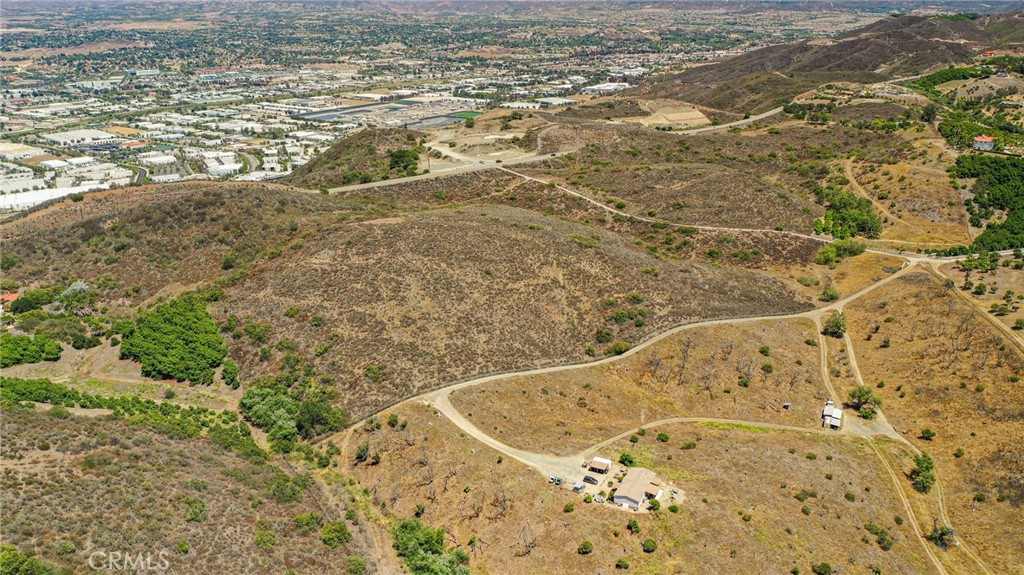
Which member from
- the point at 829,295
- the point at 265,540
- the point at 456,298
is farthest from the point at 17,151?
the point at 829,295

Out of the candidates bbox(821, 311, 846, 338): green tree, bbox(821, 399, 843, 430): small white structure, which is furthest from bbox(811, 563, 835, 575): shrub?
bbox(821, 311, 846, 338): green tree

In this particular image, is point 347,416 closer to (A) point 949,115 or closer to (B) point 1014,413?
(B) point 1014,413

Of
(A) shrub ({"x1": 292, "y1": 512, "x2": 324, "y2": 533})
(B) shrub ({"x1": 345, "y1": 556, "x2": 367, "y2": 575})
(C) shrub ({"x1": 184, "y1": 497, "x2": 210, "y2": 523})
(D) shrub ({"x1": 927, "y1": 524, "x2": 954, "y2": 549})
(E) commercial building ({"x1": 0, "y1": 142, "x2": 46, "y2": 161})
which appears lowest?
(D) shrub ({"x1": 927, "y1": 524, "x2": 954, "y2": 549})

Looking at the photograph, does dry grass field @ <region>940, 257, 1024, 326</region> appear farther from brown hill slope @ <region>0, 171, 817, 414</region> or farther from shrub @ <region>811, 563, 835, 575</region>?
shrub @ <region>811, 563, 835, 575</region>

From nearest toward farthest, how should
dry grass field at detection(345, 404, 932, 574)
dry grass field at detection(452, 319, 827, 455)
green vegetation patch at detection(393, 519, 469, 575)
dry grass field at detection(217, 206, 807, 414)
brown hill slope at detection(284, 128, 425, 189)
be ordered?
green vegetation patch at detection(393, 519, 469, 575), dry grass field at detection(345, 404, 932, 574), dry grass field at detection(452, 319, 827, 455), dry grass field at detection(217, 206, 807, 414), brown hill slope at detection(284, 128, 425, 189)

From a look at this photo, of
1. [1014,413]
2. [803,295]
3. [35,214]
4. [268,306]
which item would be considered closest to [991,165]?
[803,295]

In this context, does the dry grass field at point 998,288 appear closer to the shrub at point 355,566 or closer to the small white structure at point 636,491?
the small white structure at point 636,491
